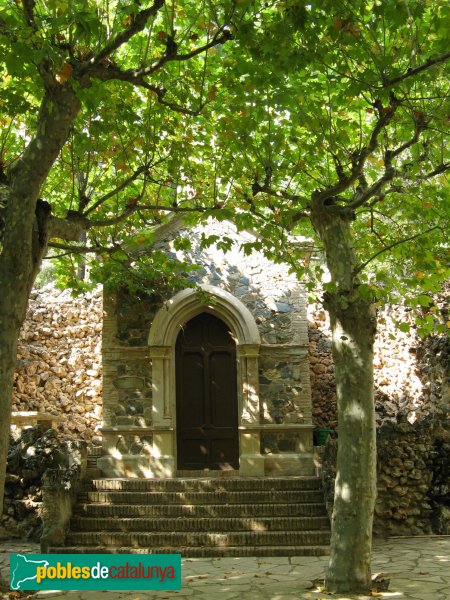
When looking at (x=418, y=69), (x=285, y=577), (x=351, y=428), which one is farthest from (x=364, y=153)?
(x=285, y=577)

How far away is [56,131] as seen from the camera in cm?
584

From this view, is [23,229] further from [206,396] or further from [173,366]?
[206,396]

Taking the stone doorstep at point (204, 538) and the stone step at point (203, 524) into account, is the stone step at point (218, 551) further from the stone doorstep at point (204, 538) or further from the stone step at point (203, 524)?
the stone step at point (203, 524)

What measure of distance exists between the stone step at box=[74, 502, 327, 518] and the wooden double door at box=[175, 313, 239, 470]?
1.86 meters

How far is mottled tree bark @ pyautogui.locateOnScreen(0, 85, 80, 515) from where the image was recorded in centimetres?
515

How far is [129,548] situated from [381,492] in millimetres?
3633

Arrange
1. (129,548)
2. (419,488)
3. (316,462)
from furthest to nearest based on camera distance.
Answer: (316,462), (419,488), (129,548)

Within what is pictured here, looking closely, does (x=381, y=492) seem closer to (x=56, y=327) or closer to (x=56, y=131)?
(x=56, y=131)

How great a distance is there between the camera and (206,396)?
10.9m

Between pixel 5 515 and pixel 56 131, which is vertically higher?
pixel 56 131

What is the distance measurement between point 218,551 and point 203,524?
28.2 inches

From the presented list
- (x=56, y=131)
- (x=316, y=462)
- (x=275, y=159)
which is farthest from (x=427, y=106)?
(x=316, y=462)

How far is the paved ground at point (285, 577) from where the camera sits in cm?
572

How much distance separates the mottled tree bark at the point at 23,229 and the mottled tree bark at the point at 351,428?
109 inches
